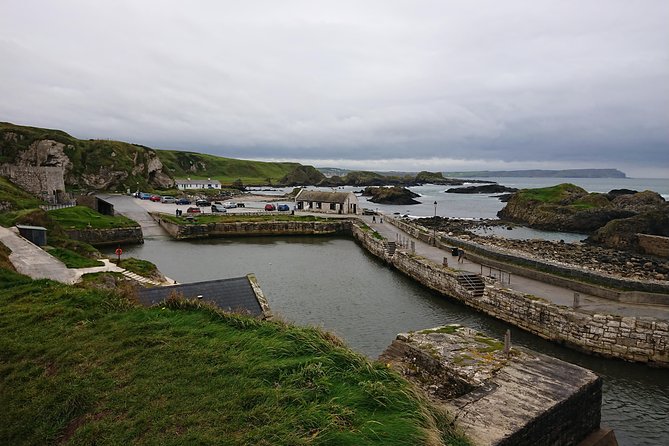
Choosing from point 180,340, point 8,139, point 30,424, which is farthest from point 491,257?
point 8,139

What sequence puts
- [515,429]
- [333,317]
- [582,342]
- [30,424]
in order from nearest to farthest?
[30,424] → [515,429] → [582,342] → [333,317]

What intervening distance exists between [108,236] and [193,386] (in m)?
36.3

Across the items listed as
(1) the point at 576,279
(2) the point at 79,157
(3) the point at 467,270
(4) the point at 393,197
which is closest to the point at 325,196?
(3) the point at 467,270

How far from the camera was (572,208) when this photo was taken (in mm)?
56531

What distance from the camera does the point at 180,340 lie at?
766 centimetres

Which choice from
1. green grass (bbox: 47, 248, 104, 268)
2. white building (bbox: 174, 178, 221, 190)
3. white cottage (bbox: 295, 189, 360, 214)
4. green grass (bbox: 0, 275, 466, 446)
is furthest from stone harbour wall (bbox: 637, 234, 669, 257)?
white building (bbox: 174, 178, 221, 190)

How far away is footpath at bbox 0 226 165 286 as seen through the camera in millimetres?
15828

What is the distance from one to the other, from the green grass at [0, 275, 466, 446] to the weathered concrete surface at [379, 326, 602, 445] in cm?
158

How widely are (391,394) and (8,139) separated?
315 feet

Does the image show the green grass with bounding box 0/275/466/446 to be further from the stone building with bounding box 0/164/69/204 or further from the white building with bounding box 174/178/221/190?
the white building with bounding box 174/178/221/190

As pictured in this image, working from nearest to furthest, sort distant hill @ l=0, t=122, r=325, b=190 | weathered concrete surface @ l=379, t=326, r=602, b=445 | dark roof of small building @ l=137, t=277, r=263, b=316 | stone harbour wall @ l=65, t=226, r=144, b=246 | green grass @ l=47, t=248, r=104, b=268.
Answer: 1. weathered concrete surface @ l=379, t=326, r=602, b=445
2. dark roof of small building @ l=137, t=277, r=263, b=316
3. green grass @ l=47, t=248, r=104, b=268
4. stone harbour wall @ l=65, t=226, r=144, b=246
5. distant hill @ l=0, t=122, r=325, b=190

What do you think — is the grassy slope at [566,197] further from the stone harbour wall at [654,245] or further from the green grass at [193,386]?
the green grass at [193,386]

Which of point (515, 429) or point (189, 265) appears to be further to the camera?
point (189, 265)

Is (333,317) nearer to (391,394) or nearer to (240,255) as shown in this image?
(391,394)
